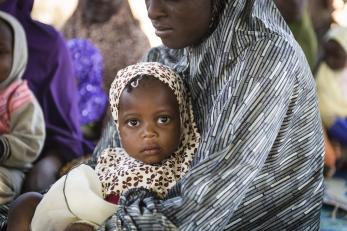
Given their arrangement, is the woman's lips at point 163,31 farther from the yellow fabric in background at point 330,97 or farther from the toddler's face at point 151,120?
the yellow fabric in background at point 330,97

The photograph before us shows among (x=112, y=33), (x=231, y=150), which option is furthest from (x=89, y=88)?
(x=231, y=150)

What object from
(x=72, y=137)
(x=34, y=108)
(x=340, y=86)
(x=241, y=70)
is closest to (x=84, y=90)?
(x=72, y=137)

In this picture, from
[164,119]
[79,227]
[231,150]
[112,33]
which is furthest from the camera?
[112,33]

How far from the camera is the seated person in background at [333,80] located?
375 cm

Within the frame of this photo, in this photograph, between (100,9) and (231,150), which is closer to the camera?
(231,150)

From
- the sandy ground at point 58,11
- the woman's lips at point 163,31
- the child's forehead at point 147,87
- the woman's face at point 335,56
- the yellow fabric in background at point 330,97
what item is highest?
the woman's lips at point 163,31

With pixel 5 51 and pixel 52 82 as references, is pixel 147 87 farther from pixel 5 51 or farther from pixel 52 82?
pixel 52 82

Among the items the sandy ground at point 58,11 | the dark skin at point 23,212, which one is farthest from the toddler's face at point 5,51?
the sandy ground at point 58,11

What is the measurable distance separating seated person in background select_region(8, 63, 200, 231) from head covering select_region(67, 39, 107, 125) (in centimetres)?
157

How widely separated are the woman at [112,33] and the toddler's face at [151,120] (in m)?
1.80

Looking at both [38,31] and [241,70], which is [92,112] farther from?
[241,70]

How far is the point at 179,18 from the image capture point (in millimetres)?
1741

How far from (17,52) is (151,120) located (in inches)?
41.6

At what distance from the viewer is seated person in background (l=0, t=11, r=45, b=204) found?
2.40 m
